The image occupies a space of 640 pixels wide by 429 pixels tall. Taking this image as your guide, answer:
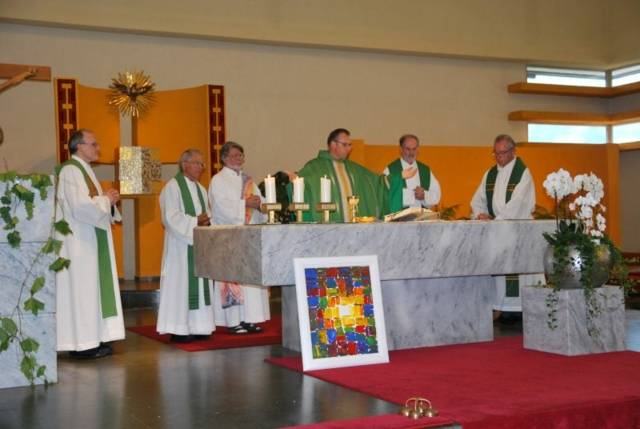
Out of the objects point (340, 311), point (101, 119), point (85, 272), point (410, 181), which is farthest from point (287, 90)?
point (340, 311)

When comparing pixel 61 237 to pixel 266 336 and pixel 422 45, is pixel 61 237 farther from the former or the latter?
pixel 422 45

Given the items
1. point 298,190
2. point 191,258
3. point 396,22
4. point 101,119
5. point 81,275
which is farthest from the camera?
point 396,22

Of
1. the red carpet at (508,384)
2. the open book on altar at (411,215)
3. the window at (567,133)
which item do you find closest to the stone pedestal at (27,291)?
the red carpet at (508,384)

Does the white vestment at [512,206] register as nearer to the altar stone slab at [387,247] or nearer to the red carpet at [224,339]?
the altar stone slab at [387,247]

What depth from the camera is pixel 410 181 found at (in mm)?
9180

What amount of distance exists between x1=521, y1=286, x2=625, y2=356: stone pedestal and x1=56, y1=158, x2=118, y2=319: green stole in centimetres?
302

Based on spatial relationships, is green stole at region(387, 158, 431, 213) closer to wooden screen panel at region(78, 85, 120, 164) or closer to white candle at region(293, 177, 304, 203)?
white candle at region(293, 177, 304, 203)

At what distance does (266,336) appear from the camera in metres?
7.64

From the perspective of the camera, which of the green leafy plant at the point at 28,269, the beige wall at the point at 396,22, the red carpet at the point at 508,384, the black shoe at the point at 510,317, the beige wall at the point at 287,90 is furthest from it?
the beige wall at the point at 396,22

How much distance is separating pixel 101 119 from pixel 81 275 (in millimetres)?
5927

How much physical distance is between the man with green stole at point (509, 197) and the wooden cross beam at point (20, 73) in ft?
13.0

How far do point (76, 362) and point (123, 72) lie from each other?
7081mm

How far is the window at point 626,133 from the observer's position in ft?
53.6

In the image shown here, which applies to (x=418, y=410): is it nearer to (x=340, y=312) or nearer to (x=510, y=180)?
(x=340, y=312)
